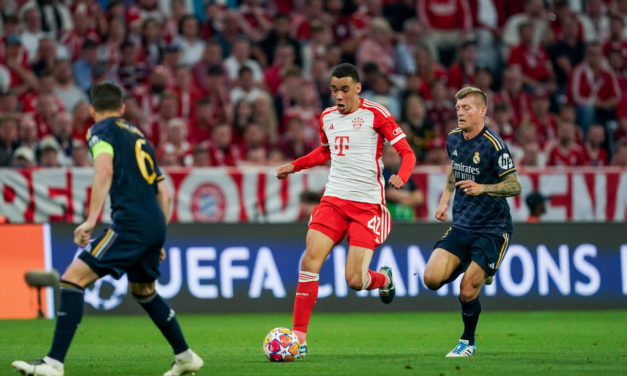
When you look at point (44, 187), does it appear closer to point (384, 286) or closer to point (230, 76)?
point (230, 76)

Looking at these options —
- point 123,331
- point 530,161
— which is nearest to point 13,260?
point 123,331

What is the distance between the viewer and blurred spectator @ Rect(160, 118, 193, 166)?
17.2 m

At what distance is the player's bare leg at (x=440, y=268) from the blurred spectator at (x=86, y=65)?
963cm

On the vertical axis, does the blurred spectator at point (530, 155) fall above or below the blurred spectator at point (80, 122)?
below

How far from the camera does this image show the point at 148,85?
60.8ft

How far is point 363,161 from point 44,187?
681 centimetres

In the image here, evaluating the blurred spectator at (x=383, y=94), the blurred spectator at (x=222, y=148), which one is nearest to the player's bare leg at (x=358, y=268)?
the blurred spectator at (x=222, y=148)

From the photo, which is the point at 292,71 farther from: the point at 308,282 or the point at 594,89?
the point at 308,282

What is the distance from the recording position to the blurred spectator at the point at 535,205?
16.6m

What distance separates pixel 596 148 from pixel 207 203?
24.6 ft

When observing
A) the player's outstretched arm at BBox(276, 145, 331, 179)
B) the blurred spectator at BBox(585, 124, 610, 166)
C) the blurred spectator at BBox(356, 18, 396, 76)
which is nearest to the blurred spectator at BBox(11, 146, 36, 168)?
the blurred spectator at BBox(356, 18, 396, 76)

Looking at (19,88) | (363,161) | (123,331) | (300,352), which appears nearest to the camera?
(300,352)

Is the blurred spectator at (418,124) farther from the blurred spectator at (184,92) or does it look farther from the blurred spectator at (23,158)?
the blurred spectator at (23,158)

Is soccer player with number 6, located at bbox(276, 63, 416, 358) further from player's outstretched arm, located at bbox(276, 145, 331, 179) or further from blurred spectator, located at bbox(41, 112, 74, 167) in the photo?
blurred spectator, located at bbox(41, 112, 74, 167)
